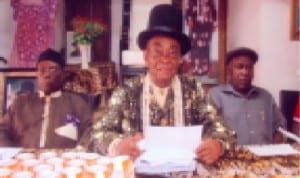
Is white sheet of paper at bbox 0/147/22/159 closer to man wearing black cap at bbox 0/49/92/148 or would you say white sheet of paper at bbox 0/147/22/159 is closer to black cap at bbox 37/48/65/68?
man wearing black cap at bbox 0/49/92/148

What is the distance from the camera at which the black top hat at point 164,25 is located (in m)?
0.95

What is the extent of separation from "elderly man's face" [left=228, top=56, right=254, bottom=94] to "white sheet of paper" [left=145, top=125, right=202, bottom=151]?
19 cm

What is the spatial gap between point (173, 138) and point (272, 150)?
253mm

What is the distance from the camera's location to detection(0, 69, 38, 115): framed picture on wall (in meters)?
0.93

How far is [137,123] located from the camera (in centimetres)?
97

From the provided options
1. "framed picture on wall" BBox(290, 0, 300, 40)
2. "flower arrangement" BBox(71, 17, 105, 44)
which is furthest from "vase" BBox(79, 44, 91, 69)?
"framed picture on wall" BBox(290, 0, 300, 40)

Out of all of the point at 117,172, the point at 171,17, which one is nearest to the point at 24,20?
the point at 171,17

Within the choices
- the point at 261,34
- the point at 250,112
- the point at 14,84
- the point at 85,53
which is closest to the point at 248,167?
the point at 250,112

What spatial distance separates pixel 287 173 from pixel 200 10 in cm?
41

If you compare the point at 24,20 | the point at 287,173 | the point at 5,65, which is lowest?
the point at 287,173

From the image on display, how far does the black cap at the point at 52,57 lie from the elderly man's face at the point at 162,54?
0.64 feet

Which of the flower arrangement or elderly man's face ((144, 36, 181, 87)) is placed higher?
the flower arrangement

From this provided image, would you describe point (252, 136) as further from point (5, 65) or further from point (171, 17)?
point (5, 65)

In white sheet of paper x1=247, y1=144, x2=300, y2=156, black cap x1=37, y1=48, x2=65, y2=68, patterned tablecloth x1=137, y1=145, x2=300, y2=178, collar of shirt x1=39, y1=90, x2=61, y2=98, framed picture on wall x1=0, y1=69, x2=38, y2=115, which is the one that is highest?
black cap x1=37, y1=48, x2=65, y2=68
